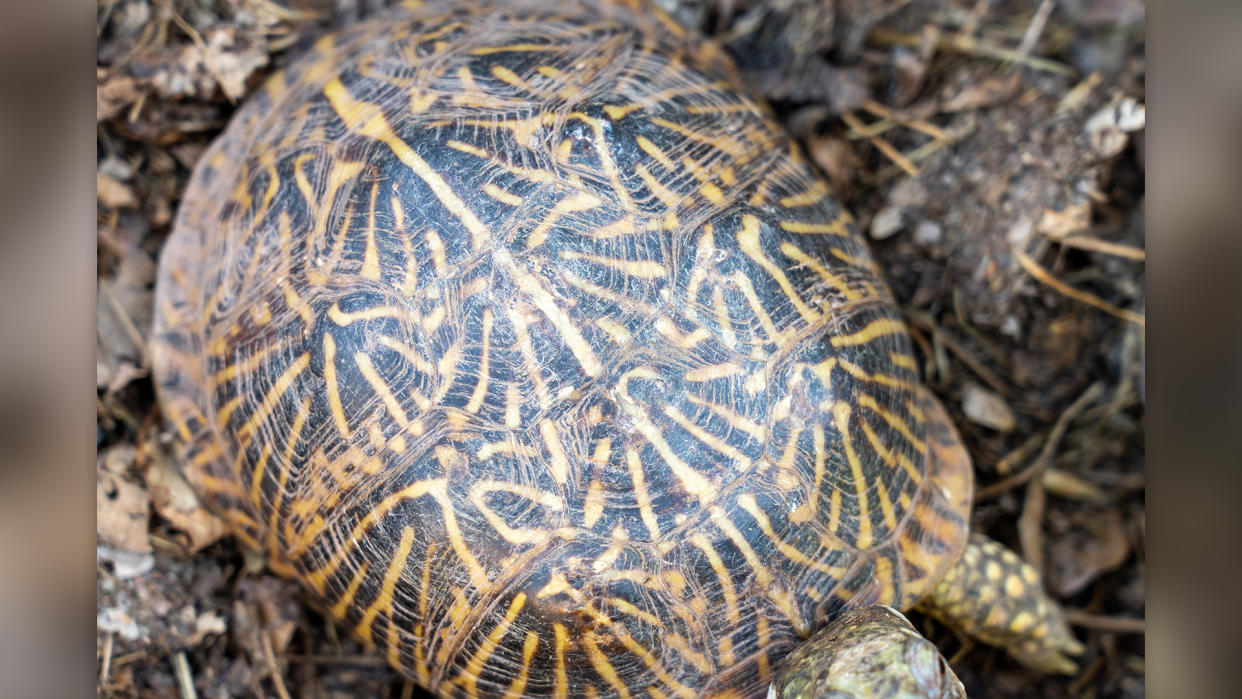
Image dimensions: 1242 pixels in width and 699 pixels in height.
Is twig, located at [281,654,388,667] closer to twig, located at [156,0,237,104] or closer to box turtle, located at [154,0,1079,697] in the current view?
box turtle, located at [154,0,1079,697]

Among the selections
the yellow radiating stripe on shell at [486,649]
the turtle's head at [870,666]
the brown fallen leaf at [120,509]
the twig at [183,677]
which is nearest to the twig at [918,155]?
the turtle's head at [870,666]

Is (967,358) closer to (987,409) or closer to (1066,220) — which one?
(987,409)

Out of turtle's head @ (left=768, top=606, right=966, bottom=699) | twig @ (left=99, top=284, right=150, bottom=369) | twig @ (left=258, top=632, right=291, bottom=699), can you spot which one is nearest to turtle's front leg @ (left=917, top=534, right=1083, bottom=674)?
turtle's head @ (left=768, top=606, right=966, bottom=699)

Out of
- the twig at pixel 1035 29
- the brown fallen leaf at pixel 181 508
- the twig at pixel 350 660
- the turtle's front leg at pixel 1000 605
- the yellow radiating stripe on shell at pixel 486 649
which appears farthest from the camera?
the twig at pixel 1035 29

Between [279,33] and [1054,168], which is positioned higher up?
[279,33]

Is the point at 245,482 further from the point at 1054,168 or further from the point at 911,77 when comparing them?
the point at 1054,168

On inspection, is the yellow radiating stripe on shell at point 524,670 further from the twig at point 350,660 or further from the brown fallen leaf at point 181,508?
the brown fallen leaf at point 181,508
